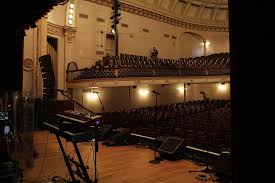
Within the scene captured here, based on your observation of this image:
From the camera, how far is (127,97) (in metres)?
10.4

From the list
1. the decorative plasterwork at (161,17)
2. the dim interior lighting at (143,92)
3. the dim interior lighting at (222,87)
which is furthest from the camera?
the dim interior lighting at (222,87)

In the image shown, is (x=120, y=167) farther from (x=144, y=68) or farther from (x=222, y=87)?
(x=222, y=87)

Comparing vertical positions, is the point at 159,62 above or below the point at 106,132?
above

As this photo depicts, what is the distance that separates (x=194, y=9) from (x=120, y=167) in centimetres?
1321

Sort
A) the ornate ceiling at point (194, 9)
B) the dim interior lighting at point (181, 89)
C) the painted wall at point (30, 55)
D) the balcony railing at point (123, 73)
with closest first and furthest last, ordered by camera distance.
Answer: the painted wall at point (30, 55), the balcony railing at point (123, 73), the dim interior lighting at point (181, 89), the ornate ceiling at point (194, 9)

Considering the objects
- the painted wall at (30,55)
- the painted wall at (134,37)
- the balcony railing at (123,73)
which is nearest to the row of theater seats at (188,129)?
the balcony railing at (123,73)

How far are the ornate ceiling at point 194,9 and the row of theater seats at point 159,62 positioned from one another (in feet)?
8.80

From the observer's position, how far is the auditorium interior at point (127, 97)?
0.94m

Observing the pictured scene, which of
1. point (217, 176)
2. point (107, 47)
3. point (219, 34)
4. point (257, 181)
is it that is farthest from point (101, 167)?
point (219, 34)

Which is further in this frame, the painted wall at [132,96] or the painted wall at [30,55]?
the painted wall at [132,96]

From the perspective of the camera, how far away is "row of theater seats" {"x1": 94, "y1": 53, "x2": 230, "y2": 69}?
9.52 m

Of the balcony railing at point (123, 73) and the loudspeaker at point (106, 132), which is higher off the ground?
the balcony railing at point (123, 73)

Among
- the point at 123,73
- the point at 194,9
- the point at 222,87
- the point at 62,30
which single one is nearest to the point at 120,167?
the point at 123,73

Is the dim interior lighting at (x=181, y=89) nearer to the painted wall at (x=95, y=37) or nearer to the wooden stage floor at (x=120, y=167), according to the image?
the painted wall at (x=95, y=37)
